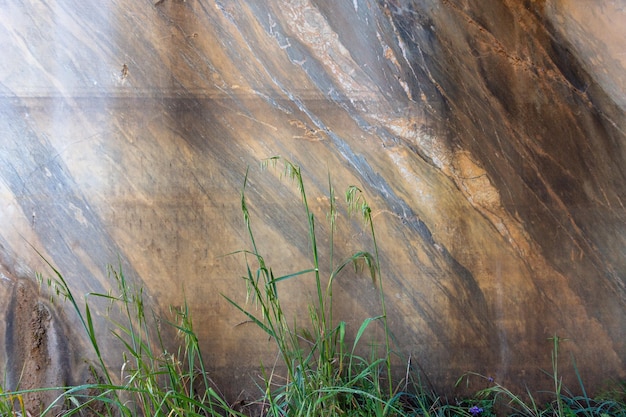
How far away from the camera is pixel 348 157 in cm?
243

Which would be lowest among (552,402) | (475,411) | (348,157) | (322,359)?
(552,402)

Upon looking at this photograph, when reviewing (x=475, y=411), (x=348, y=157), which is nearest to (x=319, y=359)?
(x=475, y=411)

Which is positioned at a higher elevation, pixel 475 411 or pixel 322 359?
pixel 322 359

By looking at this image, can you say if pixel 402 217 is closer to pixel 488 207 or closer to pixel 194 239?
pixel 488 207

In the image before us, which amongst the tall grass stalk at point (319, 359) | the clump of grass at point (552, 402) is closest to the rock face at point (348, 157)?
the clump of grass at point (552, 402)

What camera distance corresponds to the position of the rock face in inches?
93.0

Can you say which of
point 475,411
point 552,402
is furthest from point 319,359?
point 552,402

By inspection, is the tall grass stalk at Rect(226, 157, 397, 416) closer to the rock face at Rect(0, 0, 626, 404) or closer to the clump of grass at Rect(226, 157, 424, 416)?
the clump of grass at Rect(226, 157, 424, 416)

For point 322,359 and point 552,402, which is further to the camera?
point 552,402

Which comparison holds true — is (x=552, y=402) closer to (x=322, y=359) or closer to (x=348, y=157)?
(x=322, y=359)

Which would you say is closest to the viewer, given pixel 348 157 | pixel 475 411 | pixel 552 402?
pixel 475 411

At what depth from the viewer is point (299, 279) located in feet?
7.80

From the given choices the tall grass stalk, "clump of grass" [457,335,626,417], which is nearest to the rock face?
"clump of grass" [457,335,626,417]

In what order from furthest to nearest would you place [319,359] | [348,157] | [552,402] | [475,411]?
1. [348,157]
2. [552,402]
3. [475,411]
4. [319,359]
